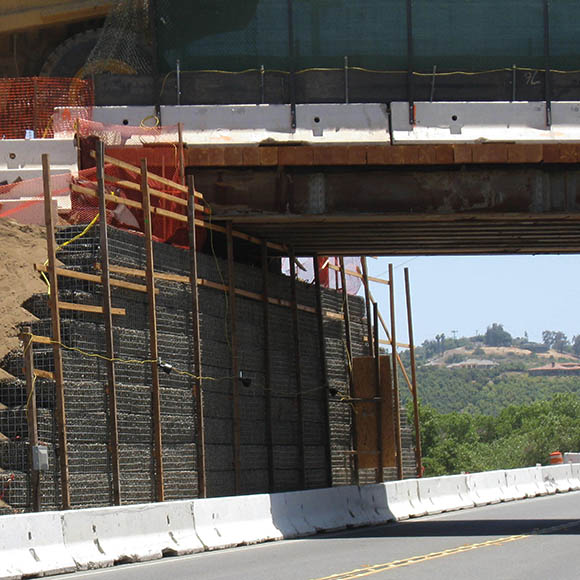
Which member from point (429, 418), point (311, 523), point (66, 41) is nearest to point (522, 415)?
point (429, 418)

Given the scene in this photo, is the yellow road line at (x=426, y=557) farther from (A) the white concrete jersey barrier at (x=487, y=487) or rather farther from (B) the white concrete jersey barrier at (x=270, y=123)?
(A) the white concrete jersey barrier at (x=487, y=487)

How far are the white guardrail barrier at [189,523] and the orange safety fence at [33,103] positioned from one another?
10.5m

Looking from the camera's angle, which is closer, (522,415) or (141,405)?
(141,405)

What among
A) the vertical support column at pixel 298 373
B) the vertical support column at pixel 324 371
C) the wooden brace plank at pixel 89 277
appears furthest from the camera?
the vertical support column at pixel 324 371

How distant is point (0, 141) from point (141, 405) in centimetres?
798

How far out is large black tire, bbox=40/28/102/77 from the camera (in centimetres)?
3769

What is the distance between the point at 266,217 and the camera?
27.7m

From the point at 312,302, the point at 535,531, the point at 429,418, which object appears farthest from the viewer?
the point at 429,418

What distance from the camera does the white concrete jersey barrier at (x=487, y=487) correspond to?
112 ft

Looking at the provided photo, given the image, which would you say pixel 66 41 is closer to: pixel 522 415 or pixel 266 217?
pixel 266 217

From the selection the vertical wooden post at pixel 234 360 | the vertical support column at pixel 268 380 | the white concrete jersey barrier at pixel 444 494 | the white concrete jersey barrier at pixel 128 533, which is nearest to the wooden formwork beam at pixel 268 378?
the vertical support column at pixel 268 380

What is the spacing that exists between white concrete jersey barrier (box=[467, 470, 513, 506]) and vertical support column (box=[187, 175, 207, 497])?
Answer: 36.3 feet

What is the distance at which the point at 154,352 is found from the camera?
23375mm

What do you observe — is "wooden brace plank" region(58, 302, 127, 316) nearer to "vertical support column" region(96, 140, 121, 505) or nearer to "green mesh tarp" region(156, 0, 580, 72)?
"vertical support column" region(96, 140, 121, 505)
